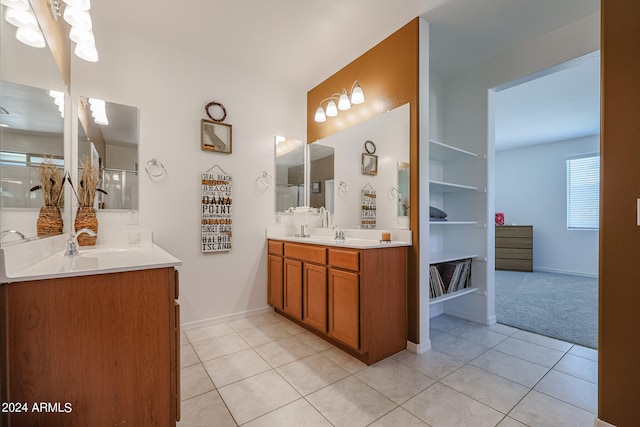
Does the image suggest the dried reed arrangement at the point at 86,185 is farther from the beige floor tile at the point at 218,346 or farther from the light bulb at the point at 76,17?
the beige floor tile at the point at 218,346

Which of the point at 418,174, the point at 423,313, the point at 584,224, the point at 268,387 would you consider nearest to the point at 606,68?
the point at 418,174

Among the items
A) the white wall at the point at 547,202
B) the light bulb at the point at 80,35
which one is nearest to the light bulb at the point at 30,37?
the light bulb at the point at 80,35

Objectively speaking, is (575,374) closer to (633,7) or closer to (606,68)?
(606,68)

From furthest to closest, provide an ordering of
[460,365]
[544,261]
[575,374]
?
1. [544,261]
2. [460,365]
3. [575,374]

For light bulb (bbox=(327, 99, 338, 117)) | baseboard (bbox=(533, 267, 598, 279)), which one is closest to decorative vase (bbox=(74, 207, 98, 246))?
light bulb (bbox=(327, 99, 338, 117))

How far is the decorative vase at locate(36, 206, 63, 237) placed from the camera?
1441 mm

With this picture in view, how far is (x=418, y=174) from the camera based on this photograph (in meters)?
2.29

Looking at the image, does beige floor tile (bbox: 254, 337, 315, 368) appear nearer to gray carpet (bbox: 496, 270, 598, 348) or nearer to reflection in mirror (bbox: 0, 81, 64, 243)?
reflection in mirror (bbox: 0, 81, 64, 243)

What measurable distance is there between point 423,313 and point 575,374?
1.01 m

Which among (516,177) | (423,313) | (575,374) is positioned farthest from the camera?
(516,177)

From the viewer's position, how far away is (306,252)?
8.36 feet

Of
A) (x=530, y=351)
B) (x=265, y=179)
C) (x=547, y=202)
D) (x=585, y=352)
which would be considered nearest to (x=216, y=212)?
(x=265, y=179)

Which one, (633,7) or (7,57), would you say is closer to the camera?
(7,57)

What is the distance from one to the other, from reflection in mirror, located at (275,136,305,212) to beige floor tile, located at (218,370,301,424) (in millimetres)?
1859
